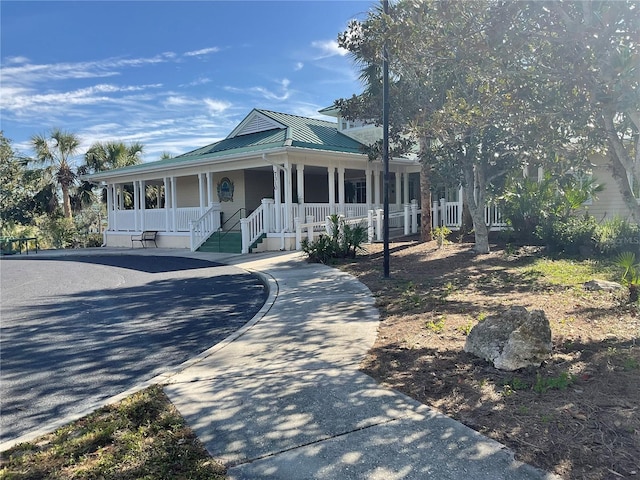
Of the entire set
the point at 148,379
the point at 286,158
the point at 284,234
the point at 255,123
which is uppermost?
the point at 255,123

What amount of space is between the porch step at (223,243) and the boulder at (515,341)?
12907 mm

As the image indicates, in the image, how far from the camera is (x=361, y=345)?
5.15 meters

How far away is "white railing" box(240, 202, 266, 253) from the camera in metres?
16.1

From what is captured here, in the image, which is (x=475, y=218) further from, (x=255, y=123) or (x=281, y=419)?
(x=255, y=123)

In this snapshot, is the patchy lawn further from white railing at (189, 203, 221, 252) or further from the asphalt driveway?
white railing at (189, 203, 221, 252)

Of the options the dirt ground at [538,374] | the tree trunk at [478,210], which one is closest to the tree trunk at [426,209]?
the tree trunk at [478,210]

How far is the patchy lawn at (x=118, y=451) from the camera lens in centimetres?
275

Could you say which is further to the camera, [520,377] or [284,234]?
[284,234]

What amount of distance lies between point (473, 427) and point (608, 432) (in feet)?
2.75

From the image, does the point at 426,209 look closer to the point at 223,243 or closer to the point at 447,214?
the point at 447,214

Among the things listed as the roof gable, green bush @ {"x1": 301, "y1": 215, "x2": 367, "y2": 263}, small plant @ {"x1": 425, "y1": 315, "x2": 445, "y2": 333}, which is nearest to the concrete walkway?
small plant @ {"x1": 425, "y1": 315, "x2": 445, "y2": 333}

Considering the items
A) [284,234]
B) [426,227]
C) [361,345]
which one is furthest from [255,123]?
[361,345]

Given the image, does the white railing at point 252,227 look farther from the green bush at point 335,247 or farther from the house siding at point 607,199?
the house siding at point 607,199

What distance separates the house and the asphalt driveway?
4549 mm
